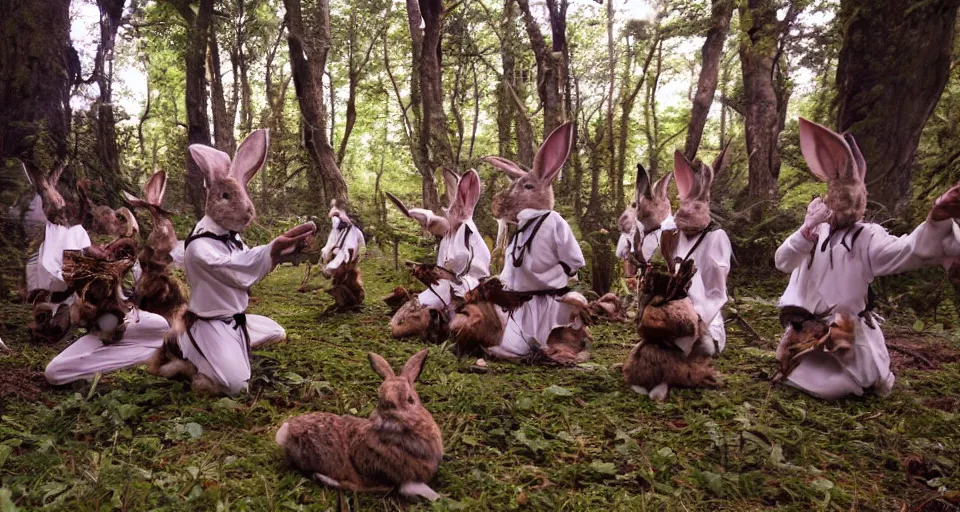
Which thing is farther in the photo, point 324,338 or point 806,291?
point 324,338

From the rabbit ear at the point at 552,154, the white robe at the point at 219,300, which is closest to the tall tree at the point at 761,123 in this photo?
the rabbit ear at the point at 552,154

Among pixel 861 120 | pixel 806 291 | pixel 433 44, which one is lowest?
pixel 806 291

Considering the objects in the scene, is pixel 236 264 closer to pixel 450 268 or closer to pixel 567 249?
pixel 567 249

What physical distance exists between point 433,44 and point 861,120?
6066 millimetres

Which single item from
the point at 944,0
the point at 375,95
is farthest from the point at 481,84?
the point at 944,0

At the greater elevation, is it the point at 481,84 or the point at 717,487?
the point at 481,84

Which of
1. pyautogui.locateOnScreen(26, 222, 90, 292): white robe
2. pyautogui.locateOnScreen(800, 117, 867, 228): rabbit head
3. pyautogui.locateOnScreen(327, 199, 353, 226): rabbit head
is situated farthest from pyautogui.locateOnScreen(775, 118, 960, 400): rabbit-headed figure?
pyautogui.locateOnScreen(26, 222, 90, 292): white robe

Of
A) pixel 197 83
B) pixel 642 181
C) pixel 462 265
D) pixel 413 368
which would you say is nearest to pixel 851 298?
pixel 642 181

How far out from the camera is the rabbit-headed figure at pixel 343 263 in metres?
6.86

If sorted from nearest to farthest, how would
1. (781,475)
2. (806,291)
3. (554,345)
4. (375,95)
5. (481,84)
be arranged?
(781,475) → (806,291) → (554,345) → (375,95) → (481,84)

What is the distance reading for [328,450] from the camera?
2547mm

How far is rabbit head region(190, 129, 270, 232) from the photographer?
3652 mm

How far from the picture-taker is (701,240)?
463 centimetres

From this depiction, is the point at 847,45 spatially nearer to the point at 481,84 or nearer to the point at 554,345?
the point at 554,345
